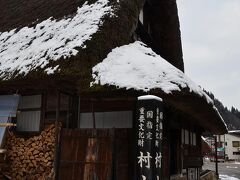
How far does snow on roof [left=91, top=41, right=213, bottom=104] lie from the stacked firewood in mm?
1923

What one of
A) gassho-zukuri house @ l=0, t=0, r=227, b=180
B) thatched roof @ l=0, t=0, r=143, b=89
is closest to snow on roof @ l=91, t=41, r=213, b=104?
gassho-zukuri house @ l=0, t=0, r=227, b=180

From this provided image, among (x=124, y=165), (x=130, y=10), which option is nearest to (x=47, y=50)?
(x=130, y=10)

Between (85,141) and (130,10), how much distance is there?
3827 millimetres

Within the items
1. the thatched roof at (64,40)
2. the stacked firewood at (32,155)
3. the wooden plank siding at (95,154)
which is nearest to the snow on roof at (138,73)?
the thatched roof at (64,40)

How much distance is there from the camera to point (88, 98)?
7.45 meters

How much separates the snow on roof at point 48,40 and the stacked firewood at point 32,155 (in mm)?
1512

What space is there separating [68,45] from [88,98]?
1.28 m

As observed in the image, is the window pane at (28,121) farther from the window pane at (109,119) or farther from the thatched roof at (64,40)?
the window pane at (109,119)

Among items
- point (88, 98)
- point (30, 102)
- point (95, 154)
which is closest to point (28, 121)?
point (30, 102)

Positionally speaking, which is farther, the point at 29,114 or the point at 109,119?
the point at 29,114

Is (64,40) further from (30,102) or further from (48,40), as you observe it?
(30,102)

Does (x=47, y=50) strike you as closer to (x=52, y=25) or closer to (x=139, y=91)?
(x=52, y=25)

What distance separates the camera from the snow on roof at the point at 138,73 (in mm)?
6105

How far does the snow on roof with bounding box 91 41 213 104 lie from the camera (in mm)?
6105
